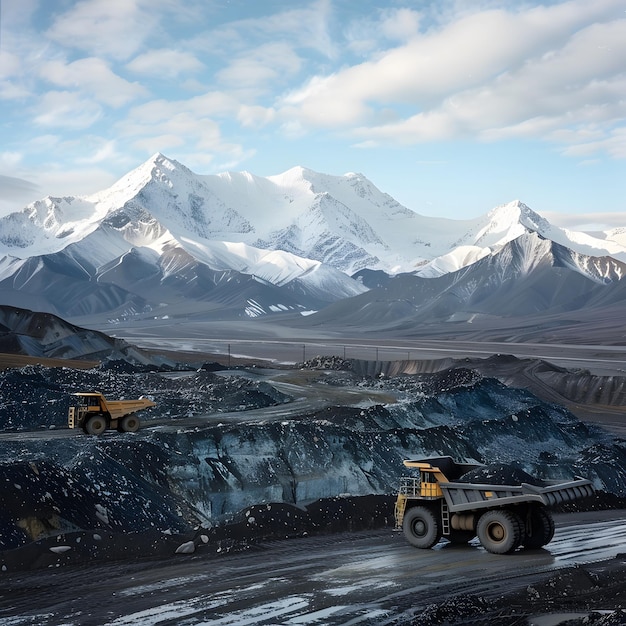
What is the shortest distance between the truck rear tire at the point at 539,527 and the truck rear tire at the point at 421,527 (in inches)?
75.0

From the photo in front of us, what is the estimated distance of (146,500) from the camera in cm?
2292

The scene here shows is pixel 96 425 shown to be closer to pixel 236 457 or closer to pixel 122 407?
pixel 122 407

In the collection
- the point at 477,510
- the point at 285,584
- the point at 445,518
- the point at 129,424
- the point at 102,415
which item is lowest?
the point at 285,584

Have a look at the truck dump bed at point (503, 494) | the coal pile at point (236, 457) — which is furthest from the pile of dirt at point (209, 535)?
the truck dump bed at point (503, 494)

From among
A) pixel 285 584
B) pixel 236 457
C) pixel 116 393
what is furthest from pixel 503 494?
pixel 116 393

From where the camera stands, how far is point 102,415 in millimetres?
30578

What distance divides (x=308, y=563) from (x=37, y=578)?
5.35m

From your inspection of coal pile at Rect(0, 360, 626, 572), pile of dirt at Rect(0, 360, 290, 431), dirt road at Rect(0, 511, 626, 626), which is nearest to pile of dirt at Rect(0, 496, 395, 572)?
coal pile at Rect(0, 360, 626, 572)

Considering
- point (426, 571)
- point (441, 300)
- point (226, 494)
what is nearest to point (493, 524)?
point (426, 571)

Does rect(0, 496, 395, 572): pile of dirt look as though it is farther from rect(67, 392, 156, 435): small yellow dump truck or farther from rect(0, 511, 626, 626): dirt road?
rect(67, 392, 156, 435): small yellow dump truck

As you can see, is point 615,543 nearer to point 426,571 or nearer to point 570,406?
point 426,571

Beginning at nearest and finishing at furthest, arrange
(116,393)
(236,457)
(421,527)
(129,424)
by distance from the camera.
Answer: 1. (421,527)
2. (236,457)
3. (129,424)
4. (116,393)

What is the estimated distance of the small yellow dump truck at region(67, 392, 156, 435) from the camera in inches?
1176

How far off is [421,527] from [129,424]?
1640 centimetres
